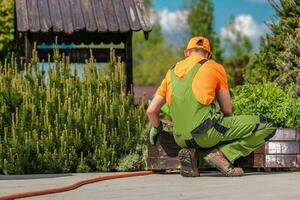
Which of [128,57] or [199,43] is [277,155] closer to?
[199,43]

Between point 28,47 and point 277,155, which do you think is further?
point 28,47

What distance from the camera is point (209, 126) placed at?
8.97 m

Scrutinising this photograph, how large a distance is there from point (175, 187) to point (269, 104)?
2.74m

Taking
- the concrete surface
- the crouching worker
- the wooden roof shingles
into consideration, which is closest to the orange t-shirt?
the crouching worker

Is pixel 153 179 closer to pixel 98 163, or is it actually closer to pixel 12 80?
pixel 98 163

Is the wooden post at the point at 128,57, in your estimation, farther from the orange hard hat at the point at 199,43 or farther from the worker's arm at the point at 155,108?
the orange hard hat at the point at 199,43

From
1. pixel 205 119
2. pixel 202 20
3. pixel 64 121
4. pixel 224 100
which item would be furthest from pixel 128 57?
pixel 202 20

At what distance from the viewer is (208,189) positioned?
25.6ft

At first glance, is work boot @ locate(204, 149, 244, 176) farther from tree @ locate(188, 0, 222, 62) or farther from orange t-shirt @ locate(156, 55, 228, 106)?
tree @ locate(188, 0, 222, 62)

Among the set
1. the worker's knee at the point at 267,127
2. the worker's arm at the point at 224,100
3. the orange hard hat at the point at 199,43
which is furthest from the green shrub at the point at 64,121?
the worker's knee at the point at 267,127

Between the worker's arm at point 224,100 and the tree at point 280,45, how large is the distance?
12.6 feet

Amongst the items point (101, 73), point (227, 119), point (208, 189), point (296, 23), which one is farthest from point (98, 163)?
point (296, 23)

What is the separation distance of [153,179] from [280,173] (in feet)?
5.09

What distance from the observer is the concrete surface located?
7.27m
